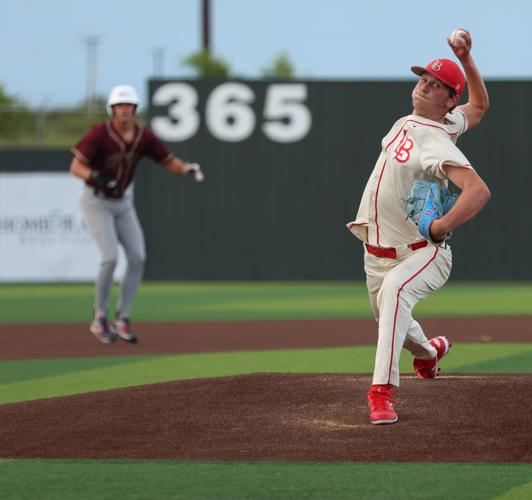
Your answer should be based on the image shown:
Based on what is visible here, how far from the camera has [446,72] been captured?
6375mm

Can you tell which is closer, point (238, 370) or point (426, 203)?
point (426, 203)

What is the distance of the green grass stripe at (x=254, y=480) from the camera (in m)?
4.74

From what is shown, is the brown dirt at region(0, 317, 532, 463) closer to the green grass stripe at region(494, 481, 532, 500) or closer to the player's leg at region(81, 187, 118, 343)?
the green grass stripe at region(494, 481, 532, 500)

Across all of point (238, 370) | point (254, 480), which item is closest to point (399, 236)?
point (254, 480)

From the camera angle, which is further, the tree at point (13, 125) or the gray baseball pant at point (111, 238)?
the tree at point (13, 125)

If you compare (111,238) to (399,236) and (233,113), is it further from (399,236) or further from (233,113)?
(233,113)

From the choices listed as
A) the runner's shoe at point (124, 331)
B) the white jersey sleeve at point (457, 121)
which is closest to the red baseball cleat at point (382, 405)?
the white jersey sleeve at point (457, 121)

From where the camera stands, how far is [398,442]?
566cm

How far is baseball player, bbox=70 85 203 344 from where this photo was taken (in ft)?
35.8

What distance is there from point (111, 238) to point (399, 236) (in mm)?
5071

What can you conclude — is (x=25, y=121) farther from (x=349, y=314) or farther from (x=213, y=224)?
(x=349, y=314)

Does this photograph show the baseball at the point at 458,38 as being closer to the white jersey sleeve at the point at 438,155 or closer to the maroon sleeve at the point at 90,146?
the white jersey sleeve at the point at 438,155

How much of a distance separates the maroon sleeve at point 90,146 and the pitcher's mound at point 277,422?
4219 mm

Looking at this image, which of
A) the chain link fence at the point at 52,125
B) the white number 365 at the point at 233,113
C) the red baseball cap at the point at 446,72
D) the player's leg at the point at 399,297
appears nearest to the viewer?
the player's leg at the point at 399,297
